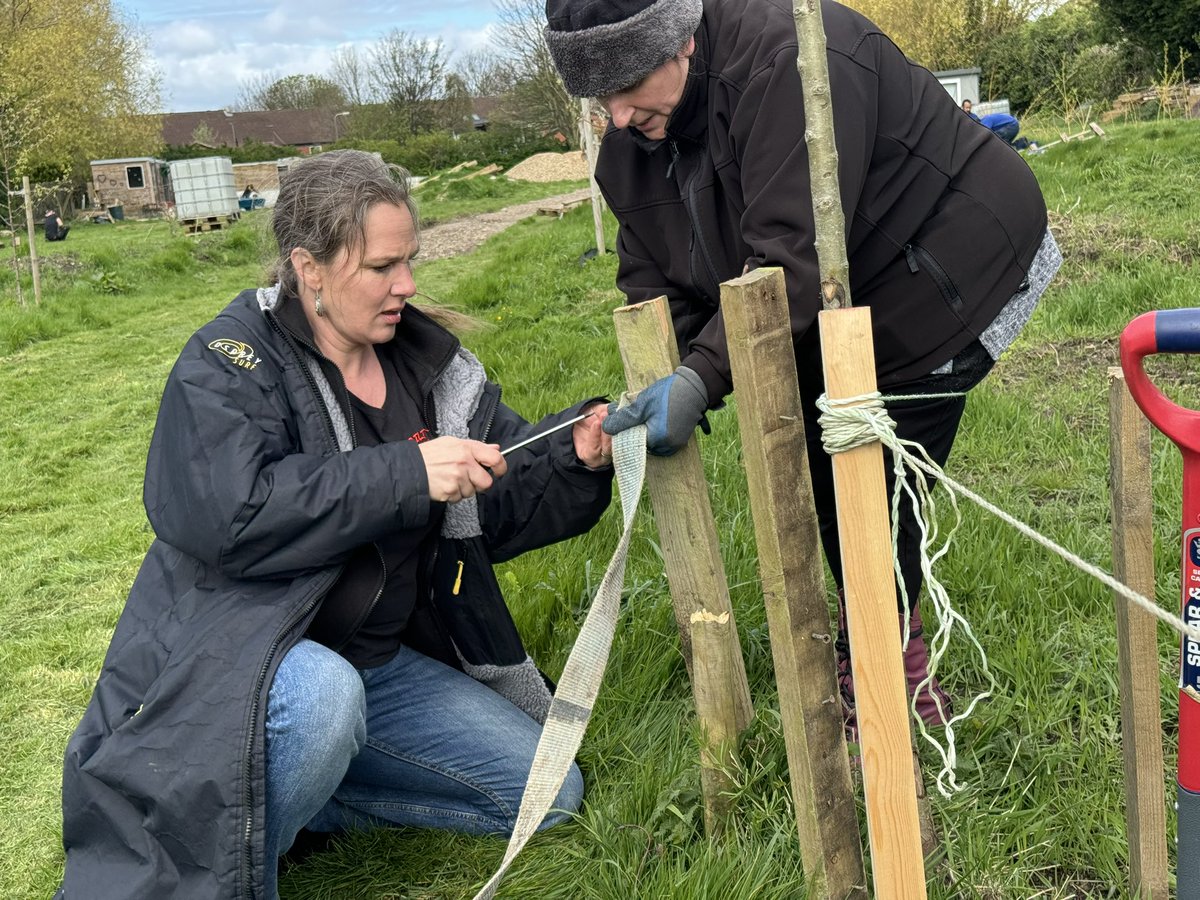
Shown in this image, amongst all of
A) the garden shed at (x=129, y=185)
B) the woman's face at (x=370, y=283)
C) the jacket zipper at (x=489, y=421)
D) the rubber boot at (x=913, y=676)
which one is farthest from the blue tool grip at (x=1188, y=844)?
the garden shed at (x=129, y=185)

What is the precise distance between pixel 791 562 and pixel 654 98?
1.08 metres

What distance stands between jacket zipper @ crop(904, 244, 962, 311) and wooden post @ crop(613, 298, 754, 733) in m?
0.56

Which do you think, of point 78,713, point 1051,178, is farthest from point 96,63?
point 78,713

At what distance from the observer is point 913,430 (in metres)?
2.52

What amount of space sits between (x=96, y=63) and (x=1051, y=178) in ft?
139

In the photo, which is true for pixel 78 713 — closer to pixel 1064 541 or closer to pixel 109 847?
pixel 109 847

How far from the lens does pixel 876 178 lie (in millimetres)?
2312

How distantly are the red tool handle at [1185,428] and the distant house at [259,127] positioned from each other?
230 ft

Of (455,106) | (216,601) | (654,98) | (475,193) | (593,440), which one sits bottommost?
(216,601)

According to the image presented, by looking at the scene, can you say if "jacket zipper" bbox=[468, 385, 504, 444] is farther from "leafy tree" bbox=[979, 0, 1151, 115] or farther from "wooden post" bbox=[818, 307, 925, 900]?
"leafy tree" bbox=[979, 0, 1151, 115]

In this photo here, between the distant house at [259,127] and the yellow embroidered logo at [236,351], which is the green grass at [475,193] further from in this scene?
the distant house at [259,127]

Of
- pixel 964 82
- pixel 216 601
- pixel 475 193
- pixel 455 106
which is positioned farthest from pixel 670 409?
pixel 455 106

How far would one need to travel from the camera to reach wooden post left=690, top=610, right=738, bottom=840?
237 cm

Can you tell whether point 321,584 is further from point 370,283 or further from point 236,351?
point 370,283
